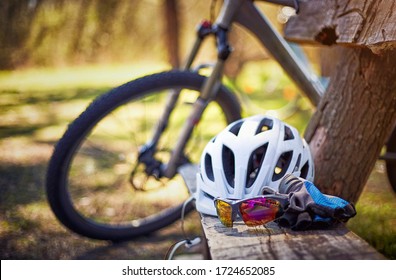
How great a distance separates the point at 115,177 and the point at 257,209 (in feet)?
7.69

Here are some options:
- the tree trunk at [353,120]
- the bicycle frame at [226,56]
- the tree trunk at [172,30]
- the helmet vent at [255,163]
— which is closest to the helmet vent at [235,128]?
the helmet vent at [255,163]

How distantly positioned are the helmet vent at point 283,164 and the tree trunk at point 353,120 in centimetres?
30

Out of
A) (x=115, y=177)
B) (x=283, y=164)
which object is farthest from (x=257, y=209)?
(x=115, y=177)

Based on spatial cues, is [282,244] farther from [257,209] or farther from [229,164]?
[229,164]

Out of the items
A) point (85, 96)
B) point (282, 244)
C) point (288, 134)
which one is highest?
point (288, 134)

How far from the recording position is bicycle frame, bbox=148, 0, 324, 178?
2508 mm

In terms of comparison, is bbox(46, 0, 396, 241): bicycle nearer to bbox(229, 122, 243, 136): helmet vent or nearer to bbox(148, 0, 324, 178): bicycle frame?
bbox(148, 0, 324, 178): bicycle frame

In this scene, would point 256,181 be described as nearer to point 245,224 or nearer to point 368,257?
point 245,224

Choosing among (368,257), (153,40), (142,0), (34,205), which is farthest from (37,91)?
(368,257)

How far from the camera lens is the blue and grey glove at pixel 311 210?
1.48m

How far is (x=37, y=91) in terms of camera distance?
6.96 m

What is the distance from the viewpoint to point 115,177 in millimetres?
3701

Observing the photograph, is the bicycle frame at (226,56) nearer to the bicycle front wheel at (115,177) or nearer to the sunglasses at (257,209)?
the bicycle front wheel at (115,177)

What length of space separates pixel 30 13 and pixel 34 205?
4.78 meters
